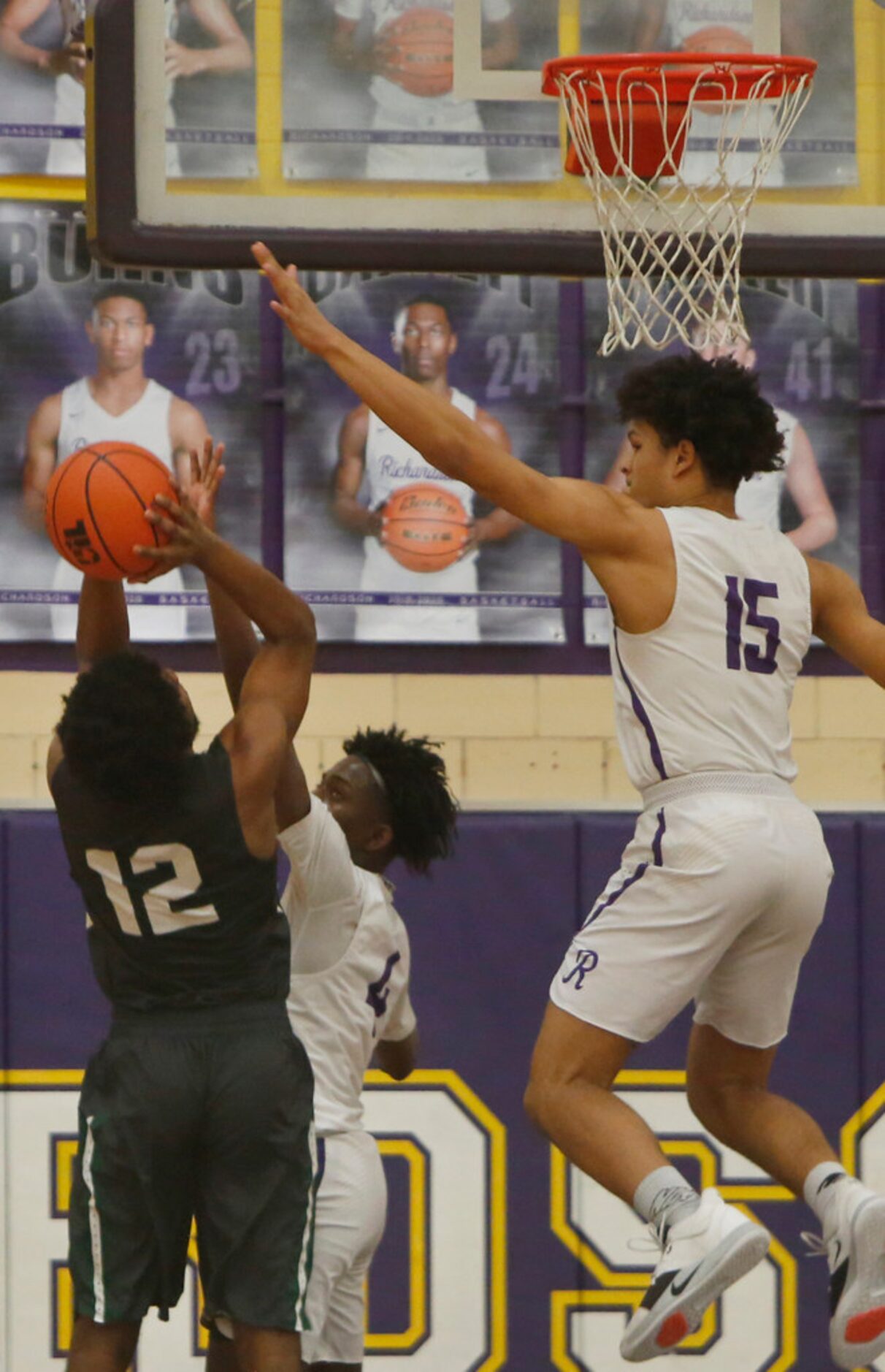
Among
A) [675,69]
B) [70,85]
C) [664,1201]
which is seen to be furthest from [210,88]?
[664,1201]

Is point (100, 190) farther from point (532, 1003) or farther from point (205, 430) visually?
point (532, 1003)

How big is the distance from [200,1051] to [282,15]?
305 cm

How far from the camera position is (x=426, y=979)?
6.61m

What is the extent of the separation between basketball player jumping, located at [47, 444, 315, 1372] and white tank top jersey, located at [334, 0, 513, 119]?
1.92m

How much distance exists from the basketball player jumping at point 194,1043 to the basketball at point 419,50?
202 centimetres

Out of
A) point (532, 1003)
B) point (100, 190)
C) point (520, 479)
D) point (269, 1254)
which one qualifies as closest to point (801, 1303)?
point (532, 1003)

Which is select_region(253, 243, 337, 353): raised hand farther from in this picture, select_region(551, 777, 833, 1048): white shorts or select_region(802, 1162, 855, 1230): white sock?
select_region(802, 1162, 855, 1230): white sock

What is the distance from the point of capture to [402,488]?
7.51 metres

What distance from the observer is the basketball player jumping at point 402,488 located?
746cm

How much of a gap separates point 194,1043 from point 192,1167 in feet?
0.97

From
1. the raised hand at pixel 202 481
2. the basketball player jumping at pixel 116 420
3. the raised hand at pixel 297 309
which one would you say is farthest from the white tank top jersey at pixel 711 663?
the basketball player jumping at pixel 116 420

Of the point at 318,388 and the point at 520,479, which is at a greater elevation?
the point at 318,388

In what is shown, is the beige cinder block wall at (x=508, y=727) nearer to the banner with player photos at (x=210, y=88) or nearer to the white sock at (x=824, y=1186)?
the banner with player photos at (x=210, y=88)

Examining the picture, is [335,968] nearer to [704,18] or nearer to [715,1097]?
[715,1097]
